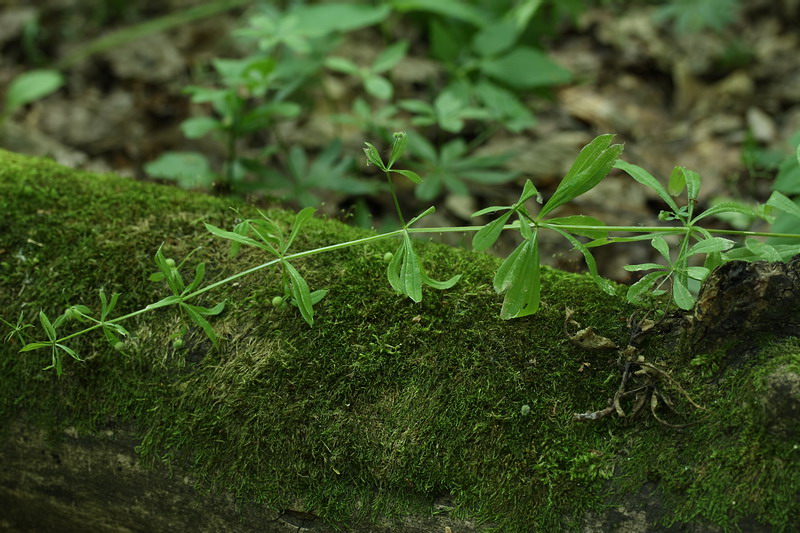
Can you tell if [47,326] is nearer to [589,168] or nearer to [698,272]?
[589,168]

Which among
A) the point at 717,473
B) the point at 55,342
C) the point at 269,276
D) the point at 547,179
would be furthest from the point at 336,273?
the point at 547,179

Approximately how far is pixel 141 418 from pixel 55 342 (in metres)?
0.30

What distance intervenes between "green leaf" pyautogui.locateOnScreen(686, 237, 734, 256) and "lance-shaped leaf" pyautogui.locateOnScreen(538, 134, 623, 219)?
274 millimetres

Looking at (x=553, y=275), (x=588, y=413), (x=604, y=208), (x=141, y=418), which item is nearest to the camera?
(x=588, y=413)

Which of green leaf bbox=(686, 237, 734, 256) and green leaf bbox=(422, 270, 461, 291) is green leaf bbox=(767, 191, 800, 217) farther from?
green leaf bbox=(422, 270, 461, 291)

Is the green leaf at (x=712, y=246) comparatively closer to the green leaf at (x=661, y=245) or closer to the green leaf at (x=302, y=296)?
the green leaf at (x=661, y=245)

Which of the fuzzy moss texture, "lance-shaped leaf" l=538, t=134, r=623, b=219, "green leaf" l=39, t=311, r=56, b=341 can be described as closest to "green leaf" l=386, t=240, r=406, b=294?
the fuzzy moss texture

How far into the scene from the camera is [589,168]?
1597mm

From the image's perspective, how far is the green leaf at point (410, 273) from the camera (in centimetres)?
163

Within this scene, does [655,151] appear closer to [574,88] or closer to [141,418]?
[574,88]

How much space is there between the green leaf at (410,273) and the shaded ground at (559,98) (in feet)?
7.72

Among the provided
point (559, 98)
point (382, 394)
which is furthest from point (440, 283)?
point (559, 98)

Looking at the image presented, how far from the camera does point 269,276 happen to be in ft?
6.20

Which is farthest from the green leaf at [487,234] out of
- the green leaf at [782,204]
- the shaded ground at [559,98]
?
the shaded ground at [559,98]
